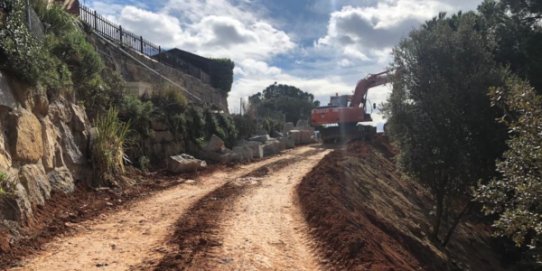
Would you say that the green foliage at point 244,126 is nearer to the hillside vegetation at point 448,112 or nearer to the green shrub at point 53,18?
the hillside vegetation at point 448,112

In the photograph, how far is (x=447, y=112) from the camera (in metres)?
12.5

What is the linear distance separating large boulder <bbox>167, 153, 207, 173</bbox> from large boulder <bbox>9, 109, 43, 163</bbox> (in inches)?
245

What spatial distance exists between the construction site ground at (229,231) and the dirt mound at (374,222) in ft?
0.13

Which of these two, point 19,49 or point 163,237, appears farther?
point 19,49

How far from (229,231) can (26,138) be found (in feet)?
13.0

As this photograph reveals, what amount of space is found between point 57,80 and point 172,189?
13.0ft

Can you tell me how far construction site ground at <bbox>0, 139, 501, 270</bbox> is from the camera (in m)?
6.10

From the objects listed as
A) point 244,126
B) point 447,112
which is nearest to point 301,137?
point 244,126

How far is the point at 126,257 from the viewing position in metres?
6.11

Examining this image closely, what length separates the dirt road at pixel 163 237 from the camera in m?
5.99

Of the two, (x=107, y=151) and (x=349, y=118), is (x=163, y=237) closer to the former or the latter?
(x=107, y=151)

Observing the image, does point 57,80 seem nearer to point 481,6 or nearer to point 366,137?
point 481,6

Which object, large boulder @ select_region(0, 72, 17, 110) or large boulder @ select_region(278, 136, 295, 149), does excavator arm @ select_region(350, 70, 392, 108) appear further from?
large boulder @ select_region(0, 72, 17, 110)

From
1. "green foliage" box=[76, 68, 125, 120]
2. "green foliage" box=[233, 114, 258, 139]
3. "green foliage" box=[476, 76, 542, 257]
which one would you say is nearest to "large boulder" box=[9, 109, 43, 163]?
"green foliage" box=[76, 68, 125, 120]
